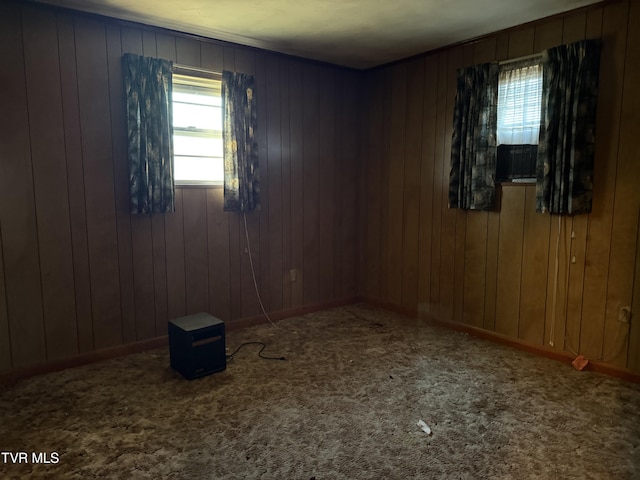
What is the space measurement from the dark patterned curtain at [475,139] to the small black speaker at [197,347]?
2.35 metres

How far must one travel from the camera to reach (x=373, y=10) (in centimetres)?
310

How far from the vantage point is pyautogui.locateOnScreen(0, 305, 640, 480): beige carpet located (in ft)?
6.82

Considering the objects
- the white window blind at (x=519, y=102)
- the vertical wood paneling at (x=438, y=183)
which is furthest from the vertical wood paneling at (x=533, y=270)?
the vertical wood paneling at (x=438, y=183)

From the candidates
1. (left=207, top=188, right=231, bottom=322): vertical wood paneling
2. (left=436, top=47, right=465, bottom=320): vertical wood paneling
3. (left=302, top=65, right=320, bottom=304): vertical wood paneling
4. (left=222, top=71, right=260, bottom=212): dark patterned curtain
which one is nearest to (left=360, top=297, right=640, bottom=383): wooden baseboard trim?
(left=436, top=47, right=465, bottom=320): vertical wood paneling

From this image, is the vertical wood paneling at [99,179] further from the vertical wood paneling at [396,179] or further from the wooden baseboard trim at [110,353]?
the vertical wood paneling at [396,179]

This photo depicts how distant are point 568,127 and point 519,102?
50 cm

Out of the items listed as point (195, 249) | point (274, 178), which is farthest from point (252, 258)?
point (274, 178)

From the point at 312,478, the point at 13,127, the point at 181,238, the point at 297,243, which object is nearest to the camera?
the point at 312,478

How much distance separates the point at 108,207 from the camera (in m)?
3.32

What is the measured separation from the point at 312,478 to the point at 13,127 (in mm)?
2869

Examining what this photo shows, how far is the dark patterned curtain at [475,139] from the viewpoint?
11.9 ft

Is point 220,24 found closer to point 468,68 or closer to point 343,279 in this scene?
point 468,68

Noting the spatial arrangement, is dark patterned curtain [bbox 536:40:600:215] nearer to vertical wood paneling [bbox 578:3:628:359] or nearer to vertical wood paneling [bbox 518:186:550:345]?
vertical wood paneling [bbox 578:3:628:359]

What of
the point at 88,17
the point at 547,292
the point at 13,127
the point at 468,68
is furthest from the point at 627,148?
the point at 13,127
